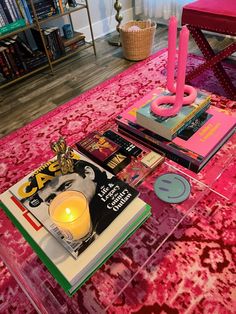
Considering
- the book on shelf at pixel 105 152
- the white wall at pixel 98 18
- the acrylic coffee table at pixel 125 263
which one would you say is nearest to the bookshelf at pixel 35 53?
the white wall at pixel 98 18

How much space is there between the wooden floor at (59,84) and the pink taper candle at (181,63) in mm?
1135

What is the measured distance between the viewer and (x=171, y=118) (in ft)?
2.95

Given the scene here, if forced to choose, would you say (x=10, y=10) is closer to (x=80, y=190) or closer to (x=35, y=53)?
(x=35, y=53)

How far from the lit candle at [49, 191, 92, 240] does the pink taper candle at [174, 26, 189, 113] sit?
0.48 metres

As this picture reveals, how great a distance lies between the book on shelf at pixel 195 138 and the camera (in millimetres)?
876

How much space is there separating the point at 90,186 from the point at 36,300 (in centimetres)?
34

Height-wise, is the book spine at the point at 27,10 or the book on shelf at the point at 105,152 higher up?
the book spine at the point at 27,10

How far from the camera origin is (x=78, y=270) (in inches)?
23.6

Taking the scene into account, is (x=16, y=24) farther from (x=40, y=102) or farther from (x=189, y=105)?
(x=189, y=105)

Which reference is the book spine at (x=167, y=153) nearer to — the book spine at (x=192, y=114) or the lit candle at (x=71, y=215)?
the book spine at (x=192, y=114)

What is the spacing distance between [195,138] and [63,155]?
0.47 meters

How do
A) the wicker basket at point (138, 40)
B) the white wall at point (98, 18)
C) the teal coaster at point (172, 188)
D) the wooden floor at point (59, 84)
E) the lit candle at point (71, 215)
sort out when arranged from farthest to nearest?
the white wall at point (98, 18), the wicker basket at point (138, 40), the wooden floor at point (59, 84), the teal coaster at point (172, 188), the lit candle at point (71, 215)

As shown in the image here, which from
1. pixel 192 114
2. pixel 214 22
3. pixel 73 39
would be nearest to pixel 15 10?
pixel 73 39

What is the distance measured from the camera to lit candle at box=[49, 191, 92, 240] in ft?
2.02
